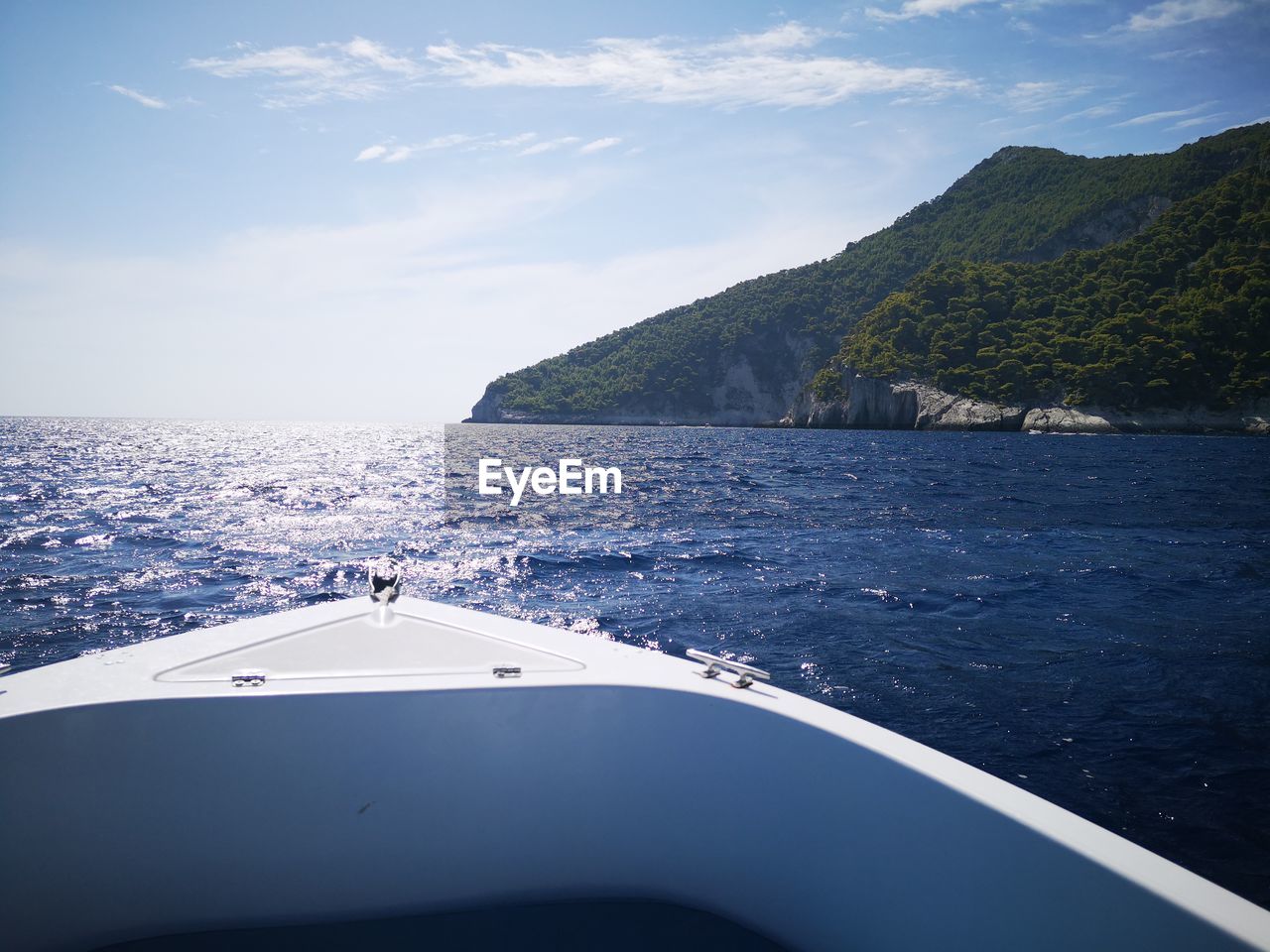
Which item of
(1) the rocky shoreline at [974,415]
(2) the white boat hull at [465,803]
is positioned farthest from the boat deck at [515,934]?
(1) the rocky shoreline at [974,415]

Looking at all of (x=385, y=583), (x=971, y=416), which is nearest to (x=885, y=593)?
(x=385, y=583)

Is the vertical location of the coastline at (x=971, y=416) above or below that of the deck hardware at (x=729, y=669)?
above

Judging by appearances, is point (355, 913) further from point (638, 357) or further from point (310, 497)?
point (638, 357)

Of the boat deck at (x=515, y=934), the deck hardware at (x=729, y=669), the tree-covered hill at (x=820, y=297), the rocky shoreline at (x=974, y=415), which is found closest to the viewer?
the boat deck at (x=515, y=934)

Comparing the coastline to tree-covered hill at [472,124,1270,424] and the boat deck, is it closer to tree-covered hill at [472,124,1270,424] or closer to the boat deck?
tree-covered hill at [472,124,1270,424]

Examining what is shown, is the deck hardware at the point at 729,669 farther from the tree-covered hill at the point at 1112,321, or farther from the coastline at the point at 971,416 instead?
the tree-covered hill at the point at 1112,321

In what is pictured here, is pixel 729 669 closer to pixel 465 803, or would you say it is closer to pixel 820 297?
A: pixel 465 803

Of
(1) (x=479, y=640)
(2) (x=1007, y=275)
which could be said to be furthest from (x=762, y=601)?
(2) (x=1007, y=275)
